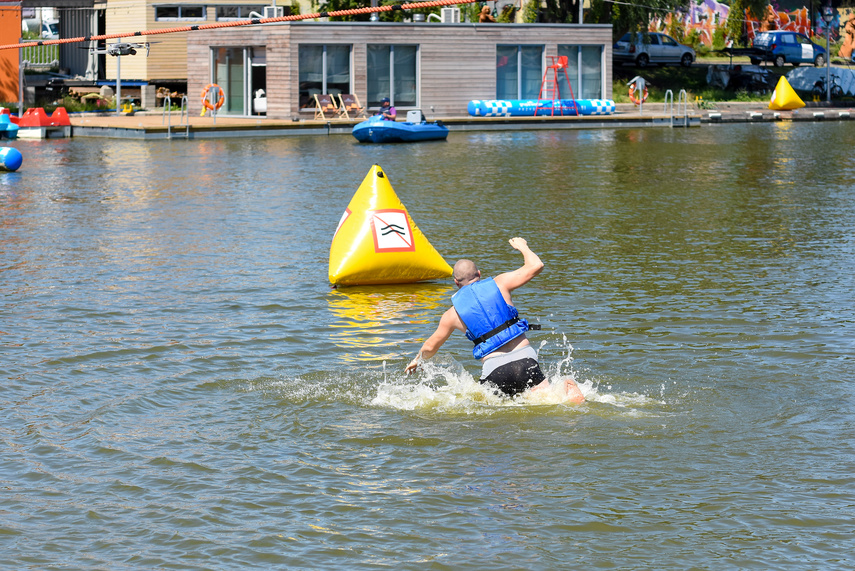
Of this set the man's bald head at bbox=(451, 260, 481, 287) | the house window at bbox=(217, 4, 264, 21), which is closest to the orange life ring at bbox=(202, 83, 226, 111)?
the house window at bbox=(217, 4, 264, 21)

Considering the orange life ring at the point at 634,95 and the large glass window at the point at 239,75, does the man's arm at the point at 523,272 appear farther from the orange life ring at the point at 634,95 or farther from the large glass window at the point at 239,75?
the orange life ring at the point at 634,95

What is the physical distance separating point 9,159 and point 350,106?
18.5m

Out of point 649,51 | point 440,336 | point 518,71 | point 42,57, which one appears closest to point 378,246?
point 440,336

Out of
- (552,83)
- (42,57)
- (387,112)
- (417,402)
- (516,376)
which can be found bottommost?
(417,402)

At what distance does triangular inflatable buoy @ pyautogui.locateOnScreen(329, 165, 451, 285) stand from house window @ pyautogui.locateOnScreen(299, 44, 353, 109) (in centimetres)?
3001

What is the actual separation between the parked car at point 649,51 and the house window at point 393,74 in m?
16.3

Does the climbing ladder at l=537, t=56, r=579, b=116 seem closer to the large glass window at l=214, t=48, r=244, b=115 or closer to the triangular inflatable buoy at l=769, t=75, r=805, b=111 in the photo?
the triangular inflatable buoy at l=769, t=75, r=805, b=111

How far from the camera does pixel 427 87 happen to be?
45.6 meters

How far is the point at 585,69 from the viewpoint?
49.1 metres

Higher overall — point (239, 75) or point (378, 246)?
point (239, 75)

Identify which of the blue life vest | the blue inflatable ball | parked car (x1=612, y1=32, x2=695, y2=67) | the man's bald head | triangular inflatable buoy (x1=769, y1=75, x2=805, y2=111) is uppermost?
parked car (x1=612, y1=32, x2=695, y2=67)

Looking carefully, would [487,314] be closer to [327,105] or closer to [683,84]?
[327,105]

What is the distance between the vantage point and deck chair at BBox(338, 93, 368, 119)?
43.7 m

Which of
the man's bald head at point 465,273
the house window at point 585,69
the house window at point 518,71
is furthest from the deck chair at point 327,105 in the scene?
the man's bald head at point 465,273
